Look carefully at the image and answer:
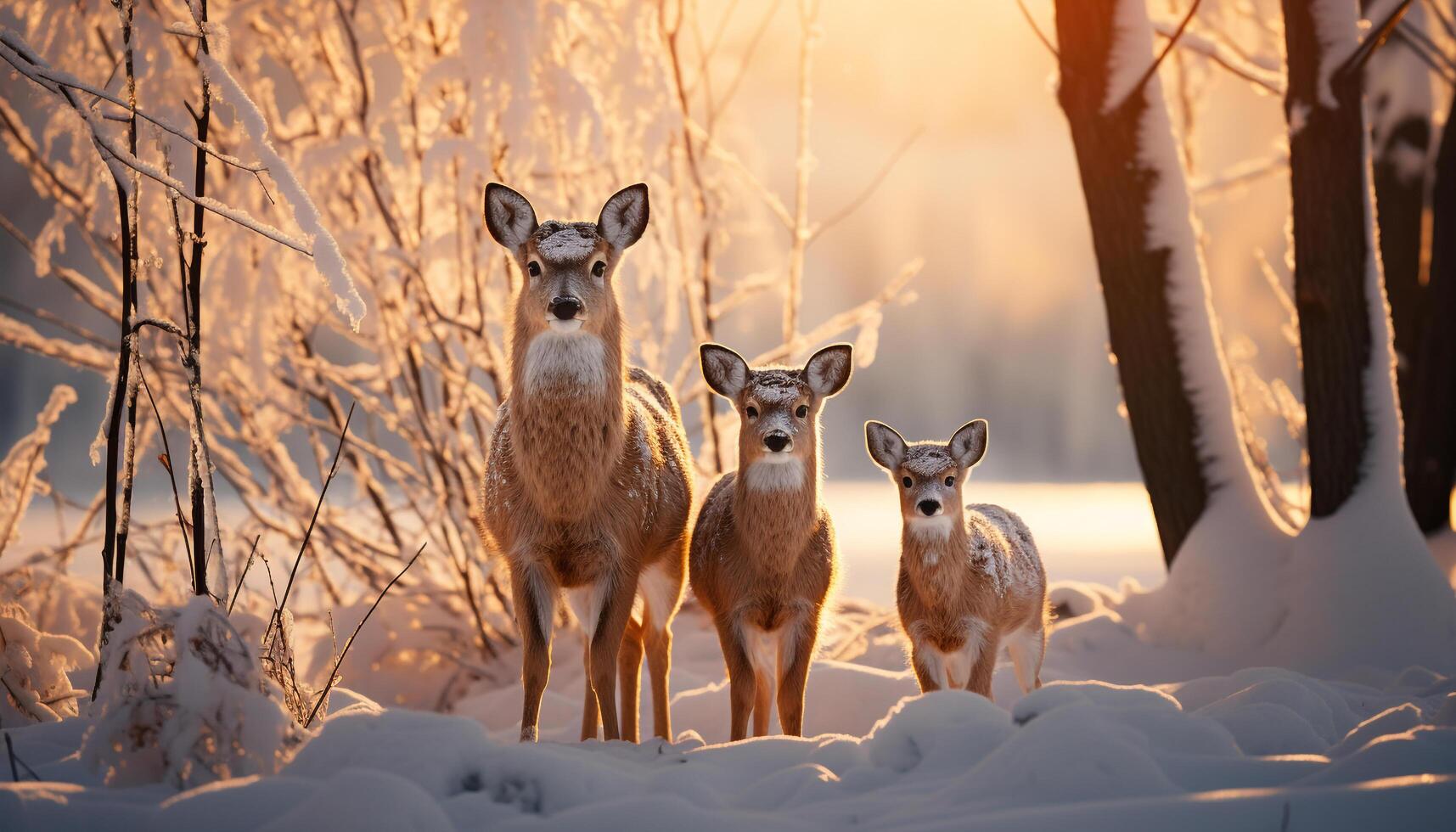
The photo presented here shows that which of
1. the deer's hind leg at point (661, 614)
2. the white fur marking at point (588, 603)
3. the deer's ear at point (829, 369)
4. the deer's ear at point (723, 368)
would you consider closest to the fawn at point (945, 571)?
the deer's ear at point (829, 369)

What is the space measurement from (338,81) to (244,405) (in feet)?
6.84

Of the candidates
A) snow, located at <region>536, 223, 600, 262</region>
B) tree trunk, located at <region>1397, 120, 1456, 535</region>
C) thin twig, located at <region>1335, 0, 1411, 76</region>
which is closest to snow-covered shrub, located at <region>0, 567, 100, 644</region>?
snow, located at <region>536, 223, 600, 262</region>

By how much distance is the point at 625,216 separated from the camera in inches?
178

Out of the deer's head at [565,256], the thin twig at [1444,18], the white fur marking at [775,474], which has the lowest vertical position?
the white fur marking at [775,474]

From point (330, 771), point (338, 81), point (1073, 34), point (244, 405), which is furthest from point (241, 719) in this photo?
point (1073, 34)

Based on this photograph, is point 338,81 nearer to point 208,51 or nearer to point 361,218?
point 361,218

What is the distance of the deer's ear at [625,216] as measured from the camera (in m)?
4.49

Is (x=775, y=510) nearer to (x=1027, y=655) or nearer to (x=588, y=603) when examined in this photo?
(x=588, y=603)

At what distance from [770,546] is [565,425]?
37.2 inches

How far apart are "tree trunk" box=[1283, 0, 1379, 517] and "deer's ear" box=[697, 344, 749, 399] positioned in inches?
150

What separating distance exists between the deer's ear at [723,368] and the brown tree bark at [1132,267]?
3154 millimetres

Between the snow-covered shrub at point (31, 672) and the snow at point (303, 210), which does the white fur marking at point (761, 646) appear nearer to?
the snow at point (303, 210)

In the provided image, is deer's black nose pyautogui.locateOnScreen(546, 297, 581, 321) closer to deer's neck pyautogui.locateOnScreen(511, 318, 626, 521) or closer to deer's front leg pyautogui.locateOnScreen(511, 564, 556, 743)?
deer's neck pyautogui.locateOnScreen(511, 318, 626, 521)

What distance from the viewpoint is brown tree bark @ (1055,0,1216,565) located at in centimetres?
698
